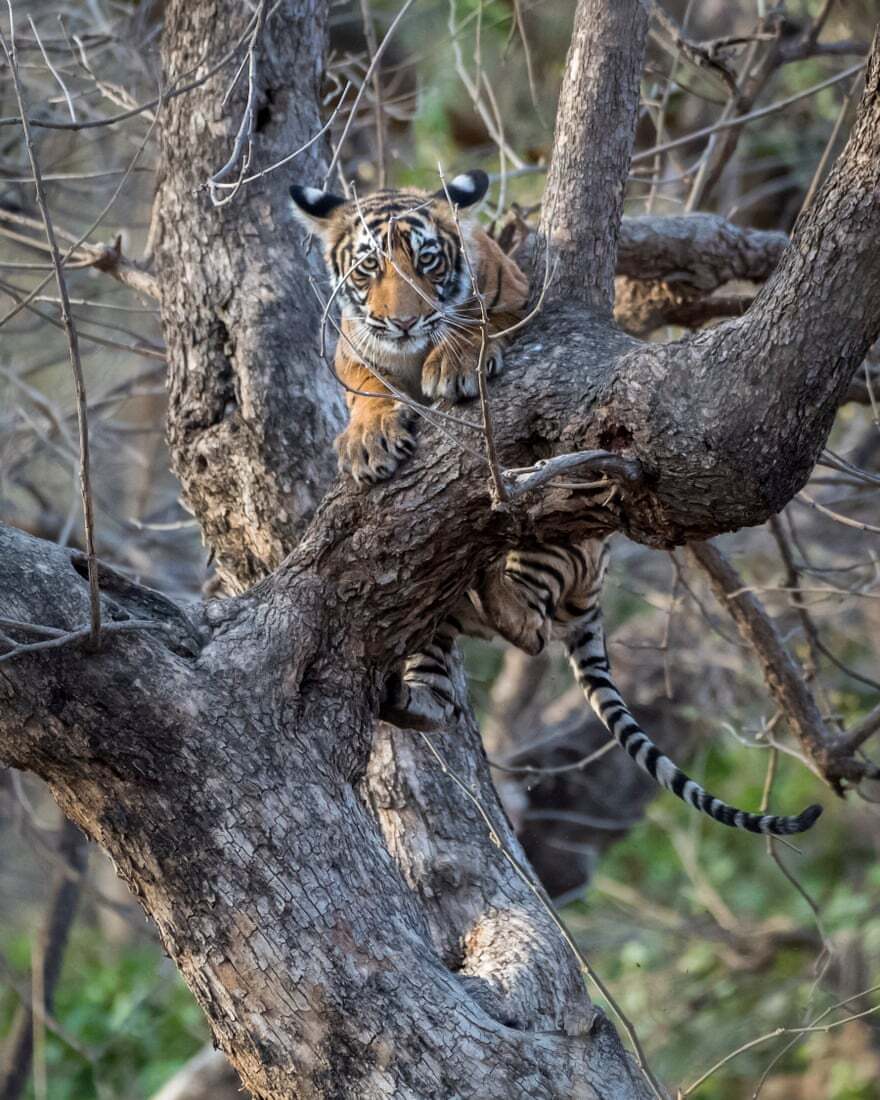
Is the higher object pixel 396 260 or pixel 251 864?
pixel 396 260

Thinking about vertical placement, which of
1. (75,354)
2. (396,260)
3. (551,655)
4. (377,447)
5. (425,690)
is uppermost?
(75,354)

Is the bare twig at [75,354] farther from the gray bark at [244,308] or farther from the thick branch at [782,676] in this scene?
the thick branch at [782,676]

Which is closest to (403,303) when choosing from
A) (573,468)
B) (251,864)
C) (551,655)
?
(573,468)

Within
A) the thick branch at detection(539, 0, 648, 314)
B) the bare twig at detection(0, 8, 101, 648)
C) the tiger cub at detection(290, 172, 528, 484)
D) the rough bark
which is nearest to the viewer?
the bare twig at detection(0, 8, 101, 648)

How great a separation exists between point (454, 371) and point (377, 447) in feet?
1.11

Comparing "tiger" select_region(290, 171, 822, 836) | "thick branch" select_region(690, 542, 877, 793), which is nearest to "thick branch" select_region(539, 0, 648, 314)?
"tiger" select_region(290, 171, 822, 836)

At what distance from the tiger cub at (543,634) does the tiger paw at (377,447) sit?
0.66 metres

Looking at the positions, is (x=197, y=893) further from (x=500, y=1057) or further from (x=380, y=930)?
(x=500, y=1057)

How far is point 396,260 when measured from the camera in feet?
13.2

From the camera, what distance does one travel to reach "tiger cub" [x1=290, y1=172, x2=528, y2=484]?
3.31 metres

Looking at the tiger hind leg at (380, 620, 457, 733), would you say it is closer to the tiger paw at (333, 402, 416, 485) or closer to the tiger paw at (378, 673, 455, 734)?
the tiger paw at (378, 673, 455, 734)

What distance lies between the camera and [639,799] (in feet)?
28.3

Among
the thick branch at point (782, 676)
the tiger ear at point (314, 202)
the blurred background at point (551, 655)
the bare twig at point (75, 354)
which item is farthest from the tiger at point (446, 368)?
the blurred background at point (551, 655)

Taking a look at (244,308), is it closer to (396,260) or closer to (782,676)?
(396,260)
